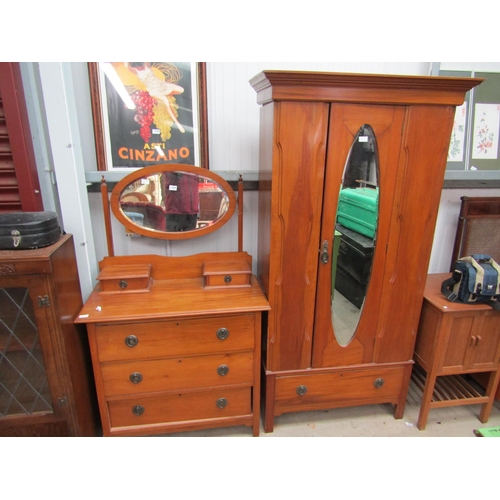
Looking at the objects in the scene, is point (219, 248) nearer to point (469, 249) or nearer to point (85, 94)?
point (85, 94)

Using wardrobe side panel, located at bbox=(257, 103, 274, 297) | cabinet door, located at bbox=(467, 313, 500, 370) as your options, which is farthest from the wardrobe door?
cabinet door, located at bbox=(467, 313, 500, 370)

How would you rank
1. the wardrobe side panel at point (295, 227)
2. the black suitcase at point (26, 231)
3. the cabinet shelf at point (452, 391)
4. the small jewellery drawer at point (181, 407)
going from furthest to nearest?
the cabinet shelf at point (452, 391), the small jewellery drawer at point (181, 407), the wardrobe side panel at point (295, 227), the black suitcase at point (26, 231)

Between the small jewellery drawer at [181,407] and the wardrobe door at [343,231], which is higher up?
the wardrobe door at [343,231]

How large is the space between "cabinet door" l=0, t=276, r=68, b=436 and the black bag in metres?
2.06

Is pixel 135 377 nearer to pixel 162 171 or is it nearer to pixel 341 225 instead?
pixel 162 171

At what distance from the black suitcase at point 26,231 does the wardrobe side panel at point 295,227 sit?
100 centimetres

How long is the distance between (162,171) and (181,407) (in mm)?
1268

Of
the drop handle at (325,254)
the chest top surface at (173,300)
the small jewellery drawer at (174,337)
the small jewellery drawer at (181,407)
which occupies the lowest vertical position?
the small jewellery drawer at (181,407)

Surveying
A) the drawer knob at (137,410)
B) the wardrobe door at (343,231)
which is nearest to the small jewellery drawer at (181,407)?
the drawer knob at (137,410)

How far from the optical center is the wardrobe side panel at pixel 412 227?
1678mm

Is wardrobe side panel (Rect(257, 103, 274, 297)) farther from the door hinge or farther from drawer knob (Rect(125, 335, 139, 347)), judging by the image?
the door hinge

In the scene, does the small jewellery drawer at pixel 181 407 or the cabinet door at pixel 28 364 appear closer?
the cabinet door at pixel 28 364

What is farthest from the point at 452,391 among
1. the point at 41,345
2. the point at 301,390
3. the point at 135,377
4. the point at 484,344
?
the point at 41,345

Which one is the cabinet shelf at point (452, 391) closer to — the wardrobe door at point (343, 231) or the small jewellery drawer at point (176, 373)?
the wardrobe door at point (343, 231)
